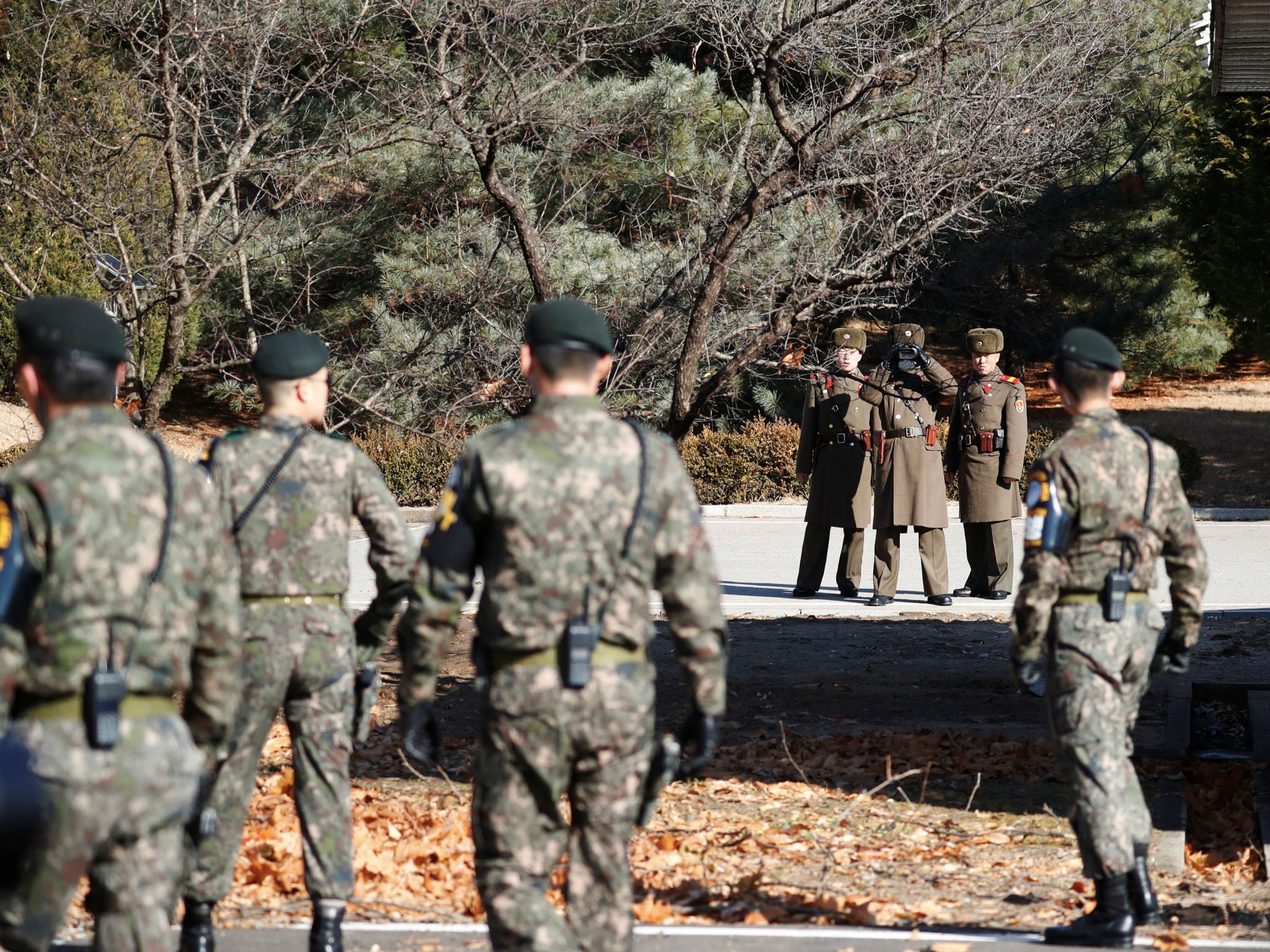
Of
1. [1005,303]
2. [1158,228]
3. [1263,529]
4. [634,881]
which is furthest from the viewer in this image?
[1158,228]

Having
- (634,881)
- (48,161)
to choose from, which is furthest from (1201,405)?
(634,881)

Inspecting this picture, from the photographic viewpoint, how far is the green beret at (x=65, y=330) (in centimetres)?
307

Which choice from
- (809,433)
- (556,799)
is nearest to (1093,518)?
(556,799)

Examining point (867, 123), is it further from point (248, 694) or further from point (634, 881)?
point (248, 694)

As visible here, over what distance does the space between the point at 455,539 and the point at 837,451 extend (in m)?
8.13

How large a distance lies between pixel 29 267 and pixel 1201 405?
2491 cm

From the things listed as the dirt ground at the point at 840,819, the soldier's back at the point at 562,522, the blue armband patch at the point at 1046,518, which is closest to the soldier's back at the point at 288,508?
the soldier's back at the point at 562,522

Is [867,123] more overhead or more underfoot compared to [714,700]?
more overhead

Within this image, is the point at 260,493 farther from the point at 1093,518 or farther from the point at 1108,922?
the point at 1108,922

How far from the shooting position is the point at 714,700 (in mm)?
3451

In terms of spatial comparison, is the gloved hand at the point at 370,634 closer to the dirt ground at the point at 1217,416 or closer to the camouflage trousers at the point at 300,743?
the camouflage trousers at the point at 300,743

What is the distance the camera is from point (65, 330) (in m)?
3.07

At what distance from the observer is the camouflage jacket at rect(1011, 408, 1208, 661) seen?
444cm

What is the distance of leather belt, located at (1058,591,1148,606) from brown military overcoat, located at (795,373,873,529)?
653cm
